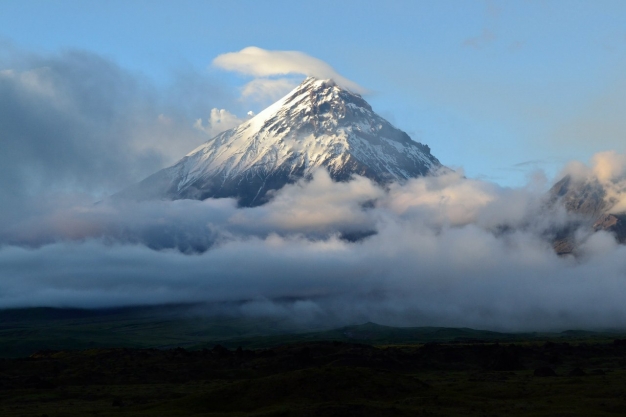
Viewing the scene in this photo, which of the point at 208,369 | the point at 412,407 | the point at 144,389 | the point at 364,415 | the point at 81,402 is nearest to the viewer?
the point at 364,415

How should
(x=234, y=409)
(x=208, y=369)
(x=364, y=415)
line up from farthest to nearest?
1. (x=208, y=369)
2. (x=234, y=409)
3. (x=364, y=415)

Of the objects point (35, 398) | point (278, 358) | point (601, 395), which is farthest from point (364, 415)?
point (278, 358)

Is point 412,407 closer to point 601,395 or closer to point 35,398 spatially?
point 601,395

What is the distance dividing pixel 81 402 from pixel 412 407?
64738 mm

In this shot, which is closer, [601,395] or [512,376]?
[601,395]

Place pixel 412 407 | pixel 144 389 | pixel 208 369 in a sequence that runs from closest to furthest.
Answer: pixel 412 407 → pixel 144 389 → pixel 208 369

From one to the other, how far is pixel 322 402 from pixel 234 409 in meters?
15.6

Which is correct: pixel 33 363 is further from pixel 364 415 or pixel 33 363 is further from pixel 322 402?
pixel 364 415

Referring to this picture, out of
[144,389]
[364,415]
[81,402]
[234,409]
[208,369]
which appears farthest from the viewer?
[208,369]

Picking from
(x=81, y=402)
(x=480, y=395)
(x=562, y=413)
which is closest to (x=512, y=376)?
(x=480, y=395)

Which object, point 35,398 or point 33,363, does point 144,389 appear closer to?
point 35,398

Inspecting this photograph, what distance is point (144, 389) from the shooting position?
163000 millimetres

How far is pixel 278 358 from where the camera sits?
195625mm

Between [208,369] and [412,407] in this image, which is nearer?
[412,407]
